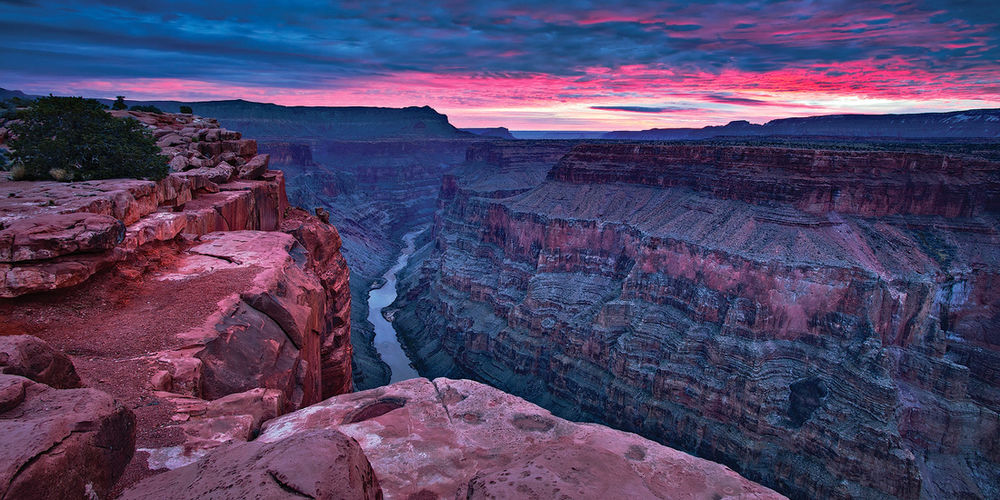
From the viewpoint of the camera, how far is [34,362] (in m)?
7.57

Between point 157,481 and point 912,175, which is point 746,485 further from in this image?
point 912,175

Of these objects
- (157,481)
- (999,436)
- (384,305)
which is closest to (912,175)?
(999,436)

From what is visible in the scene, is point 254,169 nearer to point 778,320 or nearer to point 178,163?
point 178,163

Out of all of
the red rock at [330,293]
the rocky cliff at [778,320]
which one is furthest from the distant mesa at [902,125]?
the red rock at [330,293]

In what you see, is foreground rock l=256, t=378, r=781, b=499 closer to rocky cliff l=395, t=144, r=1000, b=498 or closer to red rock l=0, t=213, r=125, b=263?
red rock l=0, t=213, r=125, b=263

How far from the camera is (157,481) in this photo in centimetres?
631

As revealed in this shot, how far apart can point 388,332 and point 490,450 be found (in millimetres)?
48474

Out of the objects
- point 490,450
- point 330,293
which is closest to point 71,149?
point 330,293

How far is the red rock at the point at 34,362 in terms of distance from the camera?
23.8 feet

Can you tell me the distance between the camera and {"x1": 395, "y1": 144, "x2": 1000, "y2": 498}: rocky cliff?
93.7 feet

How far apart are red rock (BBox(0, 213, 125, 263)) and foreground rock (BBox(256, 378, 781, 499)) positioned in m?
6.00

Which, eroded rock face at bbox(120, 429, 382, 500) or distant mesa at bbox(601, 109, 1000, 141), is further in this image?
distant mesa at bbox(601, 109, 1000, 141)

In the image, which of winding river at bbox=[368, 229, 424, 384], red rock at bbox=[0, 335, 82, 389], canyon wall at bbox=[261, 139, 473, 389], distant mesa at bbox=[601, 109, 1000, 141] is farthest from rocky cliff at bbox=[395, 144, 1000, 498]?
distant mesa at bbox=[601, 109, 1000, 141]

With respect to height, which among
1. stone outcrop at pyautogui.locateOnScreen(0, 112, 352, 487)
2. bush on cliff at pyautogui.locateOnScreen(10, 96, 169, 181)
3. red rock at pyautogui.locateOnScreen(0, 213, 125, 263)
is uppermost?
bush on cliff at pyautogui.locateOnScreen(10, 96, 169, 181)
